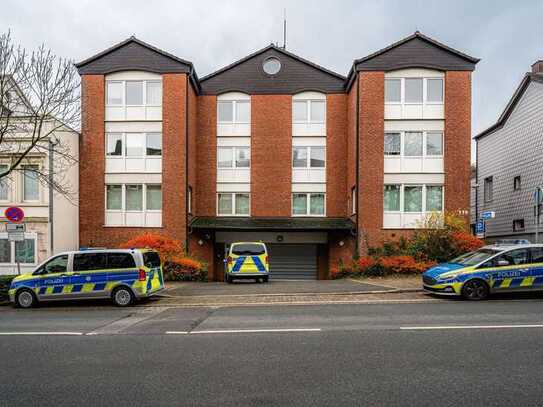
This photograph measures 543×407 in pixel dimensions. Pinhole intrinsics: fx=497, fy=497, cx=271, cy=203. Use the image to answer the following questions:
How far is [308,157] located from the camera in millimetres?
26609

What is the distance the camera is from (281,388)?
18.3 ft

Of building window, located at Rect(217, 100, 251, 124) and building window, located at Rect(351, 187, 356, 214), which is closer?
building window, located at Rect(351, 187, 356, 214)

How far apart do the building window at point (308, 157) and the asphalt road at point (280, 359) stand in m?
15.8

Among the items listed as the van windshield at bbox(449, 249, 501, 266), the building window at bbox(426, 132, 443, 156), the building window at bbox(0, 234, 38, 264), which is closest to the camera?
the van windshield at bbox(449, 249, 501, 266)

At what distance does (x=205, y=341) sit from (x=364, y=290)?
812cm

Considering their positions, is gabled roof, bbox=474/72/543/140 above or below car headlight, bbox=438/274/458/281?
above

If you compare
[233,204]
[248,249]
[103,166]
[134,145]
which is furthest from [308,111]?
[103,166]

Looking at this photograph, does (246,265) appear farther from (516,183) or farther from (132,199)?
(516,183)

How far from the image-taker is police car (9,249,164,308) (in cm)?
1339

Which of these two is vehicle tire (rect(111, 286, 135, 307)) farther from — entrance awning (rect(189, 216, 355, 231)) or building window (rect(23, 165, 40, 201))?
building window (rect(23, 165, 40, 201))

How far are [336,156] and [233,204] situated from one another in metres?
6.07

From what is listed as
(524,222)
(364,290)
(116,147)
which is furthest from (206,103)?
(524,222)

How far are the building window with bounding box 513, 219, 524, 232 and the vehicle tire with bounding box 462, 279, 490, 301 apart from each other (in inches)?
668

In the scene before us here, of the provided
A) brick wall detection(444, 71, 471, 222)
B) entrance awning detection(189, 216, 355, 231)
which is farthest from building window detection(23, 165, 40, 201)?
brick wall detection(444, 71, 471, 222)
